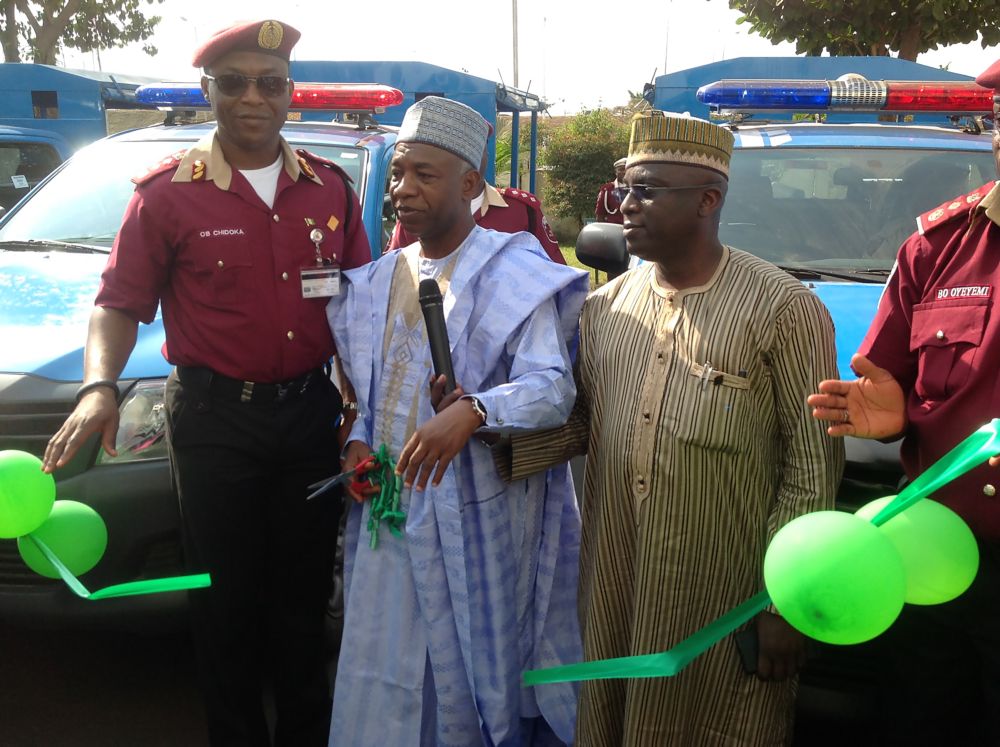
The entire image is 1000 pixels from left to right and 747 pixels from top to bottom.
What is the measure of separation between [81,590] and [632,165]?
155 centimetres

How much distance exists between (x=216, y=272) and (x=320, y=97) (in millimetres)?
3125

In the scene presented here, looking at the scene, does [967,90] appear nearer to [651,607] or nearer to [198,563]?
[651,607]

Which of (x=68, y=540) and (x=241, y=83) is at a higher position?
(x=241, y=83)

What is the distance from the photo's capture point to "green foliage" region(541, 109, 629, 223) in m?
20.2

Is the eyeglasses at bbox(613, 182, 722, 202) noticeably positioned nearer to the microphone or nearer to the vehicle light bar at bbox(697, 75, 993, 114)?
the microphone

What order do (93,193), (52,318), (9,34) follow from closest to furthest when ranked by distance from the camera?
(52,318) → (93,193) → (9,34)

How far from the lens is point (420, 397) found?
2.42 meters

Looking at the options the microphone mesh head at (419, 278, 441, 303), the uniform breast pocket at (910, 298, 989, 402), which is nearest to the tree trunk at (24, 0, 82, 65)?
the microphone mesh head at (419, 278, 441, 303)

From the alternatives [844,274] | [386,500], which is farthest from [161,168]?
[844,274]

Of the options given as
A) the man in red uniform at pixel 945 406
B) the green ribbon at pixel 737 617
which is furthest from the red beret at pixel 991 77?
the green ribbon at pixel 737 617

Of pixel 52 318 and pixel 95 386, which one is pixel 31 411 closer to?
pixel 52 318

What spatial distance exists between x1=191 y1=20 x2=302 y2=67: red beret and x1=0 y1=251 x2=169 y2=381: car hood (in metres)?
1.01

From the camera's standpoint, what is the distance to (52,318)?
3.40m

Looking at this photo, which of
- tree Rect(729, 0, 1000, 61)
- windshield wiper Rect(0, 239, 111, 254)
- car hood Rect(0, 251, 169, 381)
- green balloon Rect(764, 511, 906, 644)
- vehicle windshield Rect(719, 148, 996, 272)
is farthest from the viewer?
tree Rect(729, 0, 1000, 61)
